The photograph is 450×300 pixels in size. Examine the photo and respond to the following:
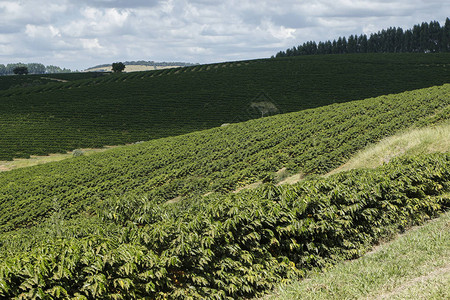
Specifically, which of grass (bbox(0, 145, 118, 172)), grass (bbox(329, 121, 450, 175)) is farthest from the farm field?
grass (bbox(0, 145, 118, 172))

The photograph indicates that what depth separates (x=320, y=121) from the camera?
3086 cm

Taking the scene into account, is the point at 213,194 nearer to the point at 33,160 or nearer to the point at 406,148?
the point at 406,148

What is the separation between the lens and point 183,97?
250 ft

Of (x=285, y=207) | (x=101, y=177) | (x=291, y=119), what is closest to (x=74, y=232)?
(x=285, y=207)

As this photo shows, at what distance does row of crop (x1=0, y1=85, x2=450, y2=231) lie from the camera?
22453 millimetres

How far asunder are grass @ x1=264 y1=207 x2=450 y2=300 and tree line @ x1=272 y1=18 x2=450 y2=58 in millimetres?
147515

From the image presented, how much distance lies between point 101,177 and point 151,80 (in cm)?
6549

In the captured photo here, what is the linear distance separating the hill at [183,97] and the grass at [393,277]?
4758 centimetres

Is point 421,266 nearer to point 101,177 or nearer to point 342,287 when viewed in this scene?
point 342,287

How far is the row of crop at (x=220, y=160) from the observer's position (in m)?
22.5

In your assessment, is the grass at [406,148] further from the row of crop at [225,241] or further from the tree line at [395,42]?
the tree line at [395,42]

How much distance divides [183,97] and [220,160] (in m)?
51.8

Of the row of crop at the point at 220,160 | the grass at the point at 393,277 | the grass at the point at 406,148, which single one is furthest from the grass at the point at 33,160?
the grass at the point at 393,277

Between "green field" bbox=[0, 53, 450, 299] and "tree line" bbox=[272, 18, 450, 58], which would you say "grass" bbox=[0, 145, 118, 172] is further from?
"tree line" bbox=[272, 18, 450, 58]
